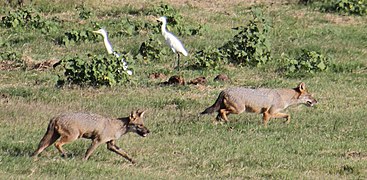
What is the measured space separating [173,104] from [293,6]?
37.8ft

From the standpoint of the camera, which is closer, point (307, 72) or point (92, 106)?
point (92, 106)

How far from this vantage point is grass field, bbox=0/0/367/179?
11453mm

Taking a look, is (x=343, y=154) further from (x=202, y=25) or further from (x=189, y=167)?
(x=202, y=25)

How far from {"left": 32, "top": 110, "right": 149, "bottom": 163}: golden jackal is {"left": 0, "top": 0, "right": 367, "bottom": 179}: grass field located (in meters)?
0.19

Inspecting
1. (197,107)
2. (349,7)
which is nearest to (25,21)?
(349,7)

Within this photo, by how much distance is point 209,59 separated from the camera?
19906 mm

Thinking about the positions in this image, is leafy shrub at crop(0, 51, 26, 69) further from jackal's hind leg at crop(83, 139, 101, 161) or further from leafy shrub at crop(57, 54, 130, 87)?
jackal's hind leg at crop(83, 139, 101, 161)

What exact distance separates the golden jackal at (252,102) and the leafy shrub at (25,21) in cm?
1014

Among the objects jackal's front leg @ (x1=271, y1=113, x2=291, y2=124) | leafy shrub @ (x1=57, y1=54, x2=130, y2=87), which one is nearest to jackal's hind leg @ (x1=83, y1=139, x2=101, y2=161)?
jackal's front leg @ (x1=271, y1=113, x2=291, y2=124)

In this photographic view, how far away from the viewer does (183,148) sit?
12.6 meters

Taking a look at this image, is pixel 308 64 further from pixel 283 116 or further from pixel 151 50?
pixel 283 116

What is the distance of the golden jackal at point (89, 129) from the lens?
1122 cm

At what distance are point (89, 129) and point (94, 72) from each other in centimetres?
627

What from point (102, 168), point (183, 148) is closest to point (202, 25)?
point (183, 148)
